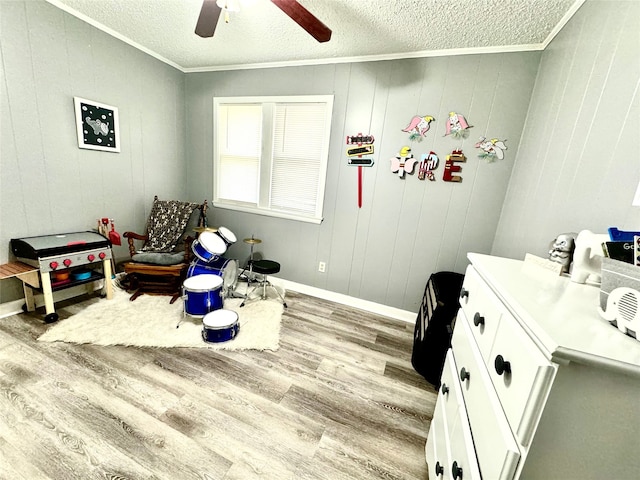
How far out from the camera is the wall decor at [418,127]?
7.34 ft

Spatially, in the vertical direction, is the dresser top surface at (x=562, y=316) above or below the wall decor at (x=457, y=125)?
below

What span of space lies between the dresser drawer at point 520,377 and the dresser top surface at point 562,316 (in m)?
0.03

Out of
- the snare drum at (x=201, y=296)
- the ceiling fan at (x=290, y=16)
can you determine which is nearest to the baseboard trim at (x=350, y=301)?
the snare drum at (x=201, y=296)

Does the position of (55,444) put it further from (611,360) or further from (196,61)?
(196,61)

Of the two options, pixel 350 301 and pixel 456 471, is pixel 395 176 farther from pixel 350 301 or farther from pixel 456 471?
pixel 456 471

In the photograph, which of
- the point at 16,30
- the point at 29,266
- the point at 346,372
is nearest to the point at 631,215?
the point at 346,372

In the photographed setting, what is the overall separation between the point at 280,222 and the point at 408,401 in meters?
2.11

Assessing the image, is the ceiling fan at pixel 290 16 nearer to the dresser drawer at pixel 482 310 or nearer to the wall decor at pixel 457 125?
the wall decor at pixel 457 125

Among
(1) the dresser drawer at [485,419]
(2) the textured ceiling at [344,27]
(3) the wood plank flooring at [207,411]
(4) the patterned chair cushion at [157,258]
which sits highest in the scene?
(2) the textured ceiling at [344,27]

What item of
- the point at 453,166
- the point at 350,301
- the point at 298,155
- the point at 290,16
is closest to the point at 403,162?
the point at 453,166

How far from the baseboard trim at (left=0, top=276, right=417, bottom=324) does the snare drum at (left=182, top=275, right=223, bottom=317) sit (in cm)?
102

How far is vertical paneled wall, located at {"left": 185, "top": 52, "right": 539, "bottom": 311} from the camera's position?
6.85ft

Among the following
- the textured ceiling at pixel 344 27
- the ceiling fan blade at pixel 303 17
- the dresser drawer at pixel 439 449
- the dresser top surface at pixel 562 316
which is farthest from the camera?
the textured ceiling at pixel 344 27

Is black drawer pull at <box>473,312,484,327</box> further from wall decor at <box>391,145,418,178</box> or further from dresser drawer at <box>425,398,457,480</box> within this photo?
wall decor at <box>391,145,418,178</box>
